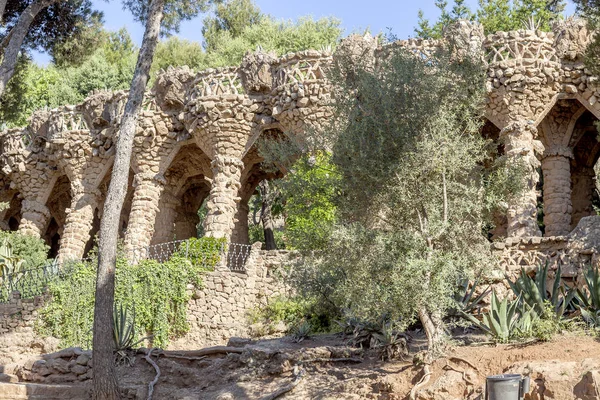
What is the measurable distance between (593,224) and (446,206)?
4.80m

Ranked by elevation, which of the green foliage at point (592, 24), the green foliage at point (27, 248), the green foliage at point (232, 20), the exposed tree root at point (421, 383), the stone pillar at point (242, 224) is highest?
the green foliage at point (232, 20)

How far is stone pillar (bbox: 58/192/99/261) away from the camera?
2105cm

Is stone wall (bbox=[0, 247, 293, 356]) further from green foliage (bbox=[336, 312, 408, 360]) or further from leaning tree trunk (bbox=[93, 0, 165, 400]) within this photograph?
leaning tree trunk (bbox=[93, 0, 165, 400])

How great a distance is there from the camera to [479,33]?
1658 centimetres

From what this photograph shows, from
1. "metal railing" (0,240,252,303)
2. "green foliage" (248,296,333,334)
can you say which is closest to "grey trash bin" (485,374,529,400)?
"green foliage" (248,296,333,334)

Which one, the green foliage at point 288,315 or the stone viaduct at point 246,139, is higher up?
the stone viaduct at point 246,139

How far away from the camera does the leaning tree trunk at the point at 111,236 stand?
9.93 metres

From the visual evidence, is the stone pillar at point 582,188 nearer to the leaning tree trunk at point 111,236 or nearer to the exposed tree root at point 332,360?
the exposed tree root at point 332,360

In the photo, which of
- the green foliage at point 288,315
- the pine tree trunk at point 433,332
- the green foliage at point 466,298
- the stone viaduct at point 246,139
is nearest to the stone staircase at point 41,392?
the green foliage at point 288,315

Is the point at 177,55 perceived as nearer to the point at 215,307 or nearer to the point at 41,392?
the point at 215,307

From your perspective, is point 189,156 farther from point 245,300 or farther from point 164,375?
point 164,375

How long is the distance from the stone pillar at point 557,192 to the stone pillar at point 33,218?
50.4 ft

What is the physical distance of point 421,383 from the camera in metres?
8.41

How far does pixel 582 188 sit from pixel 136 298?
38.1ft
